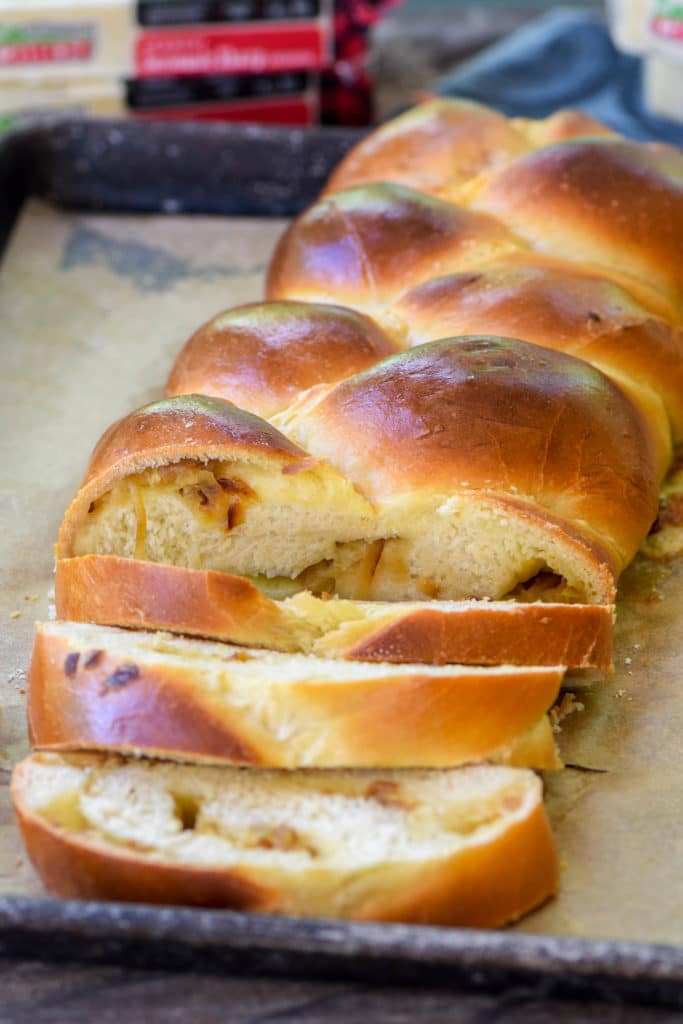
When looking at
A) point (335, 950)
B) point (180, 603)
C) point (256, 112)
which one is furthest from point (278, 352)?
point (256, 112)

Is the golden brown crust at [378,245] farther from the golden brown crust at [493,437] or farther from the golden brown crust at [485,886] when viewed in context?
the golden brown crust at [485,886]

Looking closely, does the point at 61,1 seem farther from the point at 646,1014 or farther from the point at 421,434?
the point at 646,1014

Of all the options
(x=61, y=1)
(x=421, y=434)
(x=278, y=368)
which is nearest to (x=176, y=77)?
(x=61, y=1)

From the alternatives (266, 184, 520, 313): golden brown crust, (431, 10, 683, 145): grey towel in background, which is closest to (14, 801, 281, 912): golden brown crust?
(266, 184, 520, 313): golden brown crust

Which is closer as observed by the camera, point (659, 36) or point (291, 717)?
point (291, 717)

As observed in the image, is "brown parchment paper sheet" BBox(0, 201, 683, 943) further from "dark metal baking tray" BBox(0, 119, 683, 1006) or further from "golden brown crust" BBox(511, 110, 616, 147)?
"golden brown crust" BBox(511, 110, 616, 147)

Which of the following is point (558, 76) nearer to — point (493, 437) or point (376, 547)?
point (493, 437)

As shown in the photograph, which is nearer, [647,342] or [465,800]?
[465,800]
